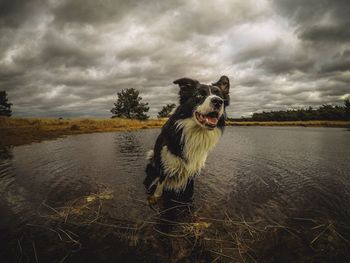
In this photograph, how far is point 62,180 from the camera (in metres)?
6.09

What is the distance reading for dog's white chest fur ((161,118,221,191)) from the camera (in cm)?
438

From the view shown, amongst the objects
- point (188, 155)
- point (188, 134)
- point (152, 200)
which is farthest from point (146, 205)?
point (188, 134)

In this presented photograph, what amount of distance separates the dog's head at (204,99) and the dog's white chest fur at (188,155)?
0.30 m

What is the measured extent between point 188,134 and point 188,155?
0.52m

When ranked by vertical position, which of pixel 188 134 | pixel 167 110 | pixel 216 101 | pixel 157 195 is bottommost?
pixel 157 195

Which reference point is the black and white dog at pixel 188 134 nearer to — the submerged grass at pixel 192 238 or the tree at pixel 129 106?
the submerged grass at pixel 192 238

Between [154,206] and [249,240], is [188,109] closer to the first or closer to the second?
[154,206]

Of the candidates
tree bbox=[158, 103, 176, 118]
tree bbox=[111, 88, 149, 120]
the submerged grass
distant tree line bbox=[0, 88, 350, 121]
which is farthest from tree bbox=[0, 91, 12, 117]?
the submerged grass

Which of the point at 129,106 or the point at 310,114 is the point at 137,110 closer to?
the point at 129,106

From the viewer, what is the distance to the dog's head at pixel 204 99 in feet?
12.8

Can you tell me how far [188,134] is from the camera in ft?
14.3

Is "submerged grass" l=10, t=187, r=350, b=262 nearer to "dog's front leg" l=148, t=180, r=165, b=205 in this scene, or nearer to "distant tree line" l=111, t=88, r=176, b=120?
"dog's front leg" l=148, t=180, r=165, b=205

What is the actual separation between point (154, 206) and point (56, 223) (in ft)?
6.50

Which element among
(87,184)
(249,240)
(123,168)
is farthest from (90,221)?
(123,168)
